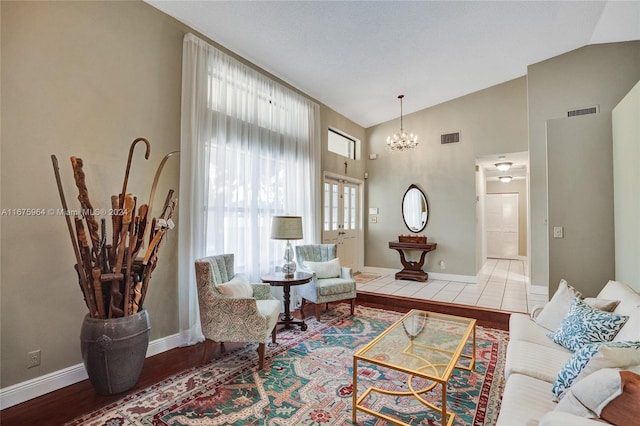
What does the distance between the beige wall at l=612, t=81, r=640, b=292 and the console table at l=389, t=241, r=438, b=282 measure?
9.63 ft

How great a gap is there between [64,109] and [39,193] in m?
0.68

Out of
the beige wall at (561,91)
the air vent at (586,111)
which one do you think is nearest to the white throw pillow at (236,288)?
the beige wall at (561,91)

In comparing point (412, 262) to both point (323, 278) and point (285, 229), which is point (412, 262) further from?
point (285, 229)

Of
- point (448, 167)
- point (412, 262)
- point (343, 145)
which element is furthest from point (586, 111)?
point (343, 145)

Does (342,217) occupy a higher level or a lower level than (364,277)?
higher

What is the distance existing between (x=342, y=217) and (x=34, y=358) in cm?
482

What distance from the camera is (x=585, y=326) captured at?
204 centimetres

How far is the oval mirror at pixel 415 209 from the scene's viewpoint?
248 inches

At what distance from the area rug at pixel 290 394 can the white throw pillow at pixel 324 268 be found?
118 cm

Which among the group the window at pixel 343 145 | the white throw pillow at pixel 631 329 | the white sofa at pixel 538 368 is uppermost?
the window at pixel 343 145

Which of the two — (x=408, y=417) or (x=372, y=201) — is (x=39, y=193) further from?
(x=372, y=201)

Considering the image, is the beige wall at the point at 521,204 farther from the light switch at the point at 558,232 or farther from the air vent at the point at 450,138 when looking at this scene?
the light switch at the point at 558,232

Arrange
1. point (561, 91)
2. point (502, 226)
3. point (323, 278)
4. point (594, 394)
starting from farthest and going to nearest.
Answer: point (502, 226) < point (561, 91) < point (323, 278) < point (594, 394)

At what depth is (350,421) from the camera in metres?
2.00
